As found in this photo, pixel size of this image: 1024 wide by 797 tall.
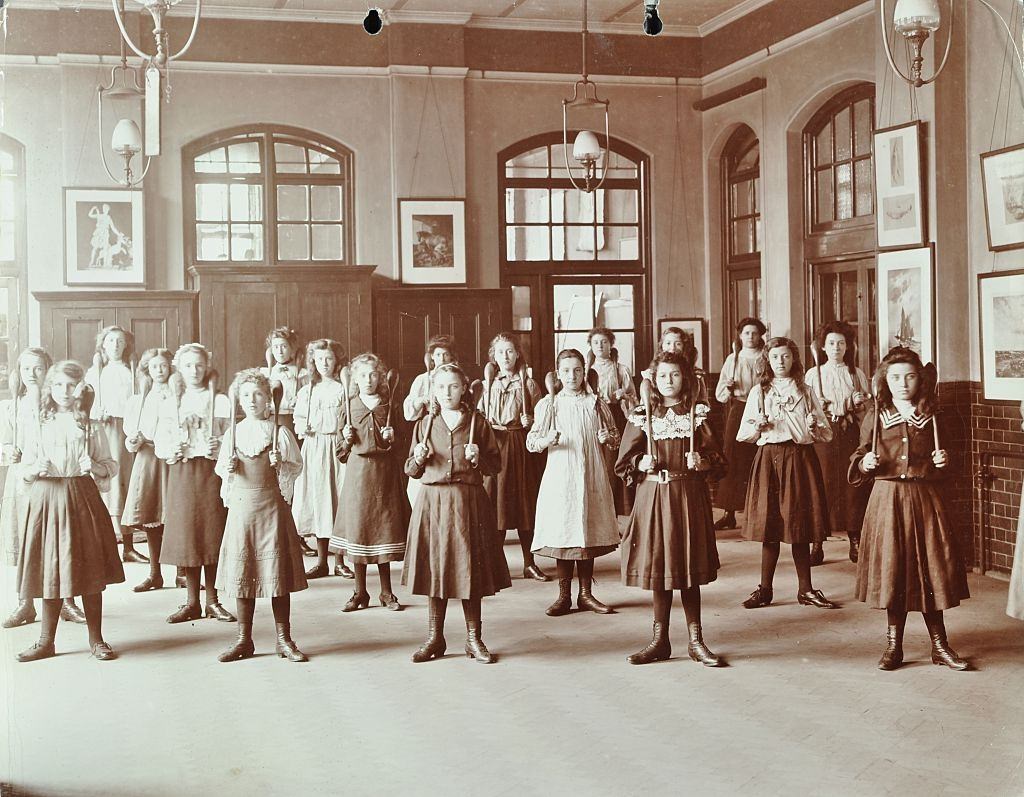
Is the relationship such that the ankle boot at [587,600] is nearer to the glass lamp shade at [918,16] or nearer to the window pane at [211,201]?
the glass lamp shade at [918,16]

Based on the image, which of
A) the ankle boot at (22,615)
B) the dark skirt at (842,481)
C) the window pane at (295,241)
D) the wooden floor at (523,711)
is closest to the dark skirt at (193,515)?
the wooden floor at (523,711)

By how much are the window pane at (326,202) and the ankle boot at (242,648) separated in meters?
5.42

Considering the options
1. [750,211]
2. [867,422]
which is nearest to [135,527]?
[867,422]

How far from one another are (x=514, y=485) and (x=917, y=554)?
274 cm

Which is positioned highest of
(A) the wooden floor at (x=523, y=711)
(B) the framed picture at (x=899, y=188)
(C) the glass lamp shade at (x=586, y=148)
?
(C) the glass lamp shade at (x=586, y=148)

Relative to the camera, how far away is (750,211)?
9.90 m

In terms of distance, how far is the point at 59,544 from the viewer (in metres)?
4.83

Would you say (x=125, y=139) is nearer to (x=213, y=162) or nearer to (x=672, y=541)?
(x=213, y=162)

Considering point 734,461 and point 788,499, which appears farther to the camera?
point 734,461

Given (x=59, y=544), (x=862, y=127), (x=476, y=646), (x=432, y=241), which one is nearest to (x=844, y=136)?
(x=862, y=127)

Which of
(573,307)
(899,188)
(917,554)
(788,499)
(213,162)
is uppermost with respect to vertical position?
(213,162)

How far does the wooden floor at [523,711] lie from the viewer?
3.57 metres

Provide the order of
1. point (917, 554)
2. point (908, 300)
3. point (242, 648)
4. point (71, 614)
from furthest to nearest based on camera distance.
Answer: point (908, 300) → point (71, 614) → point (242, 648) → point (917, 554)

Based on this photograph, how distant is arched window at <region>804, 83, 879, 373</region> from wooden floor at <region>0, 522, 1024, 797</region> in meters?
3.33
